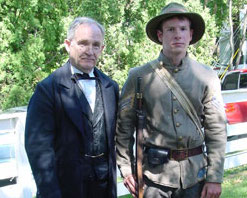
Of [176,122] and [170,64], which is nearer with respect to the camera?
[176,122]

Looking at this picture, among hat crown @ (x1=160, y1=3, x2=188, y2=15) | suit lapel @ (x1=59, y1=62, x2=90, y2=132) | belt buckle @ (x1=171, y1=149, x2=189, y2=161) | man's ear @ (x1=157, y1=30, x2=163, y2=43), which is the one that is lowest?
belt buckle @ (x1=171, y1=149, x2=189, y2=161)

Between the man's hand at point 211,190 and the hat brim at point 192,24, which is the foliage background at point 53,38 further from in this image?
the man's hand at point 211,190

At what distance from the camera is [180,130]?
9.63 ft

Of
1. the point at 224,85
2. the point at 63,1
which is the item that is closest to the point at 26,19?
the point at 63,1

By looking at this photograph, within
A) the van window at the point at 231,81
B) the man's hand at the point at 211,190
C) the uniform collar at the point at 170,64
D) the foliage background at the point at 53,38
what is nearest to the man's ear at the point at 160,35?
the uniform collar at the point at 170,64

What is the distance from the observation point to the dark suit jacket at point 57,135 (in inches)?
105

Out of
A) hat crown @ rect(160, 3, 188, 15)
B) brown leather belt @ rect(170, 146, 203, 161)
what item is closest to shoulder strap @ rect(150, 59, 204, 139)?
brown leather belt @ rect(170, 146, 203, 161)

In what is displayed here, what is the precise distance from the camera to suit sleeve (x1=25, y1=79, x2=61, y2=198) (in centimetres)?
266

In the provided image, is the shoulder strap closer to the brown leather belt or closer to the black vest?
the brown leather belt

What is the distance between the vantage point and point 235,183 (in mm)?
5723

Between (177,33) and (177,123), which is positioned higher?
(177,33)

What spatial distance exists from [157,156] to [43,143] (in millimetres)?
877

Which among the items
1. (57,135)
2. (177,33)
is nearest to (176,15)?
(177,33)

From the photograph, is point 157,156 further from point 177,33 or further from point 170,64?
point 177,33
